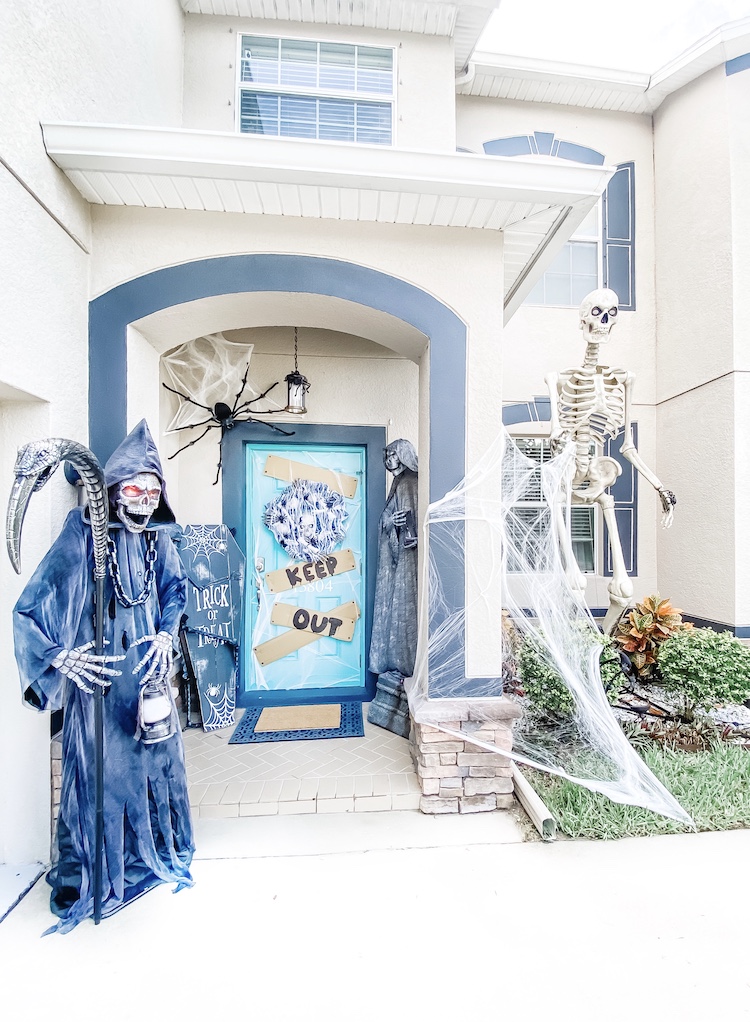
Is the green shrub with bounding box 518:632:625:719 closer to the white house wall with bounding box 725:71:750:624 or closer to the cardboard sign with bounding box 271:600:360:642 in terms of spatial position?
the cardboard sign with bounding box 271:600:360:642

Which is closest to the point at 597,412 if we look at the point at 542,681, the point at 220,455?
the point at 542,681

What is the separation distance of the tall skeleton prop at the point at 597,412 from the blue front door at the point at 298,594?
6.56 feet

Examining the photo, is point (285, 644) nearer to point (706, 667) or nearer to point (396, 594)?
point (396, 594)

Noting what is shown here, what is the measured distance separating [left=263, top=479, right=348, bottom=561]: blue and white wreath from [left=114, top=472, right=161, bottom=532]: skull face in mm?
1915

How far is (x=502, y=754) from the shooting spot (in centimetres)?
276

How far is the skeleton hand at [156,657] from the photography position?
220 centimetres

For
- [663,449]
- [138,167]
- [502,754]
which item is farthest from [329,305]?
[663,449]

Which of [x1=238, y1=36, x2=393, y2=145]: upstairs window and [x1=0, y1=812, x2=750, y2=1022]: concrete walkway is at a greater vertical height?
[x1=238, y1=36, x2=393, y2=145]: upstairs window

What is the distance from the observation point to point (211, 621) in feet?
12.5

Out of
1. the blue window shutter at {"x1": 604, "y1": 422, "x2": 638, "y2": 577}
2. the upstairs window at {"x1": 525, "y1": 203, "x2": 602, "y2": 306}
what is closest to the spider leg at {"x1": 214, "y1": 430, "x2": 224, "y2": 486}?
the upstairs window at {"x1": 525, "y1": 203, "x2": 602, "y2": 306}

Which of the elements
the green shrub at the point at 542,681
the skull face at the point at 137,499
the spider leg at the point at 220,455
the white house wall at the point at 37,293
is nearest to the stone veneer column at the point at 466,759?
the green shrub at the point at 542,681

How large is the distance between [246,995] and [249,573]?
2.85 metres

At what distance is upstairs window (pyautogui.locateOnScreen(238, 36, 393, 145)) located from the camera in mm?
4047

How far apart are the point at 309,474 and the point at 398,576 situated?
126 cm
